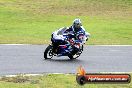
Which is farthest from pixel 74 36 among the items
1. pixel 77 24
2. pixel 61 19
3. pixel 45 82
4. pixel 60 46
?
pixel 61 19

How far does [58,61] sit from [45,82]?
524 cm

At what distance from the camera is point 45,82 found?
1466 centimetres

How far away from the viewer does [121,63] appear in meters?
20.0

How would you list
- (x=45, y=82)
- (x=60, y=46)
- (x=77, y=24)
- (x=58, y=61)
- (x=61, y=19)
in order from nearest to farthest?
(x=45, y=82), (x=58, y=61), (x=77, y=24), (x=60, y=46), (x=61, y=19)

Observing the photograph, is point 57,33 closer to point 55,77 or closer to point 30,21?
point 55,77

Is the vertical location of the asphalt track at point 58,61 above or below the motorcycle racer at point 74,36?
below

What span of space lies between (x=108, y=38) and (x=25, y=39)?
5.09m

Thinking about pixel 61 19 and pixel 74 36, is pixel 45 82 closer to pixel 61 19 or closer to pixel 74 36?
pixel 74 36

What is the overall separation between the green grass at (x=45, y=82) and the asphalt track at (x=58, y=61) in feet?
4.19

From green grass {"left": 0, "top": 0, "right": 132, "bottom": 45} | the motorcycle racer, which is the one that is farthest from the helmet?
green grass {"left": 0, "top": 0, "right": 132, "bottom": 45}

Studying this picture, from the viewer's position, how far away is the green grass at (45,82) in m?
14.1

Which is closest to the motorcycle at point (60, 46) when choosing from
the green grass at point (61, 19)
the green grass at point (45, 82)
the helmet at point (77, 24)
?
the helmet at point (77, 24)

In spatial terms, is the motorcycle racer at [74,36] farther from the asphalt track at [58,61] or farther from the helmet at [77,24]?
the asphalt track at [58,61]

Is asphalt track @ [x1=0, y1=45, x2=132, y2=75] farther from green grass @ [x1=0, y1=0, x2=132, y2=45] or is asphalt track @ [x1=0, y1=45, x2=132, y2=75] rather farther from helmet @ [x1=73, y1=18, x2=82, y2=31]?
green grass @ [x1=0, y1=0, x2=132, y2=45]
